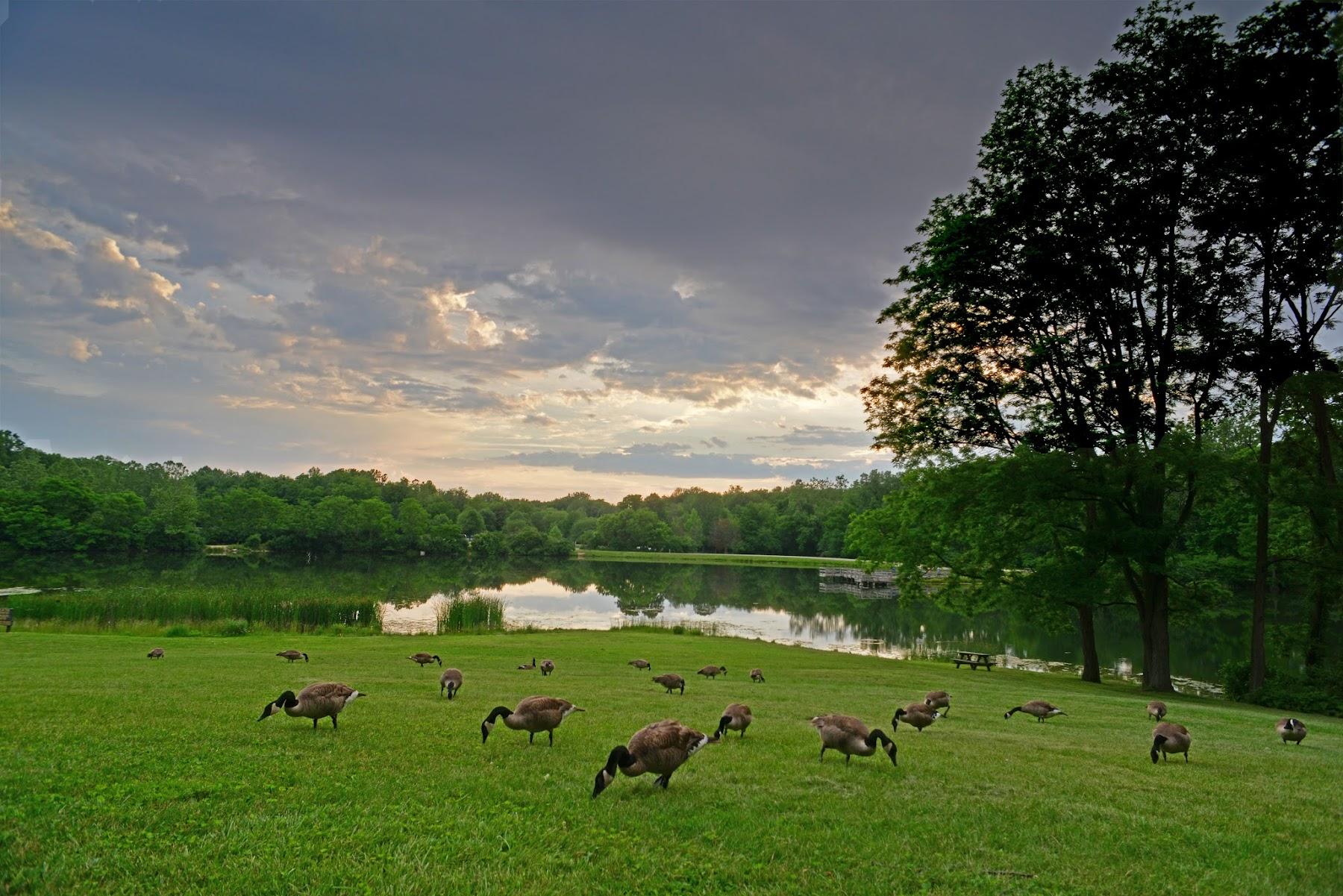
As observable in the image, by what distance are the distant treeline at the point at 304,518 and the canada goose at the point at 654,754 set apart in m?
50.3

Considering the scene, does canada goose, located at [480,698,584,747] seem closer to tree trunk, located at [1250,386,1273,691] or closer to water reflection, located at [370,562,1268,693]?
tree trunk, located at [1250,386,1273,691]

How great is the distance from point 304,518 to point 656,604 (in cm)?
9218

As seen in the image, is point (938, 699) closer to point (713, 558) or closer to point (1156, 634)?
point (1156, 634)

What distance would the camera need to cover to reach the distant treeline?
314 feet

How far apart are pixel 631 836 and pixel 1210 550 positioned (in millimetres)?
68485

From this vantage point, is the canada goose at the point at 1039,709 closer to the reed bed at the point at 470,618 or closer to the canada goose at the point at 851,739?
the canada goose at the point at 851,739

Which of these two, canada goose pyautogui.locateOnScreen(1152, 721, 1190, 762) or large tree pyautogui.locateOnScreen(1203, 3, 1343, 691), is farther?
large tree pyautogui.locateOnScreen(1203, 3, 1343, 691)

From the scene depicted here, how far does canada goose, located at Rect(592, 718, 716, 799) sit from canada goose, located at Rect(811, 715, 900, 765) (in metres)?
2.38

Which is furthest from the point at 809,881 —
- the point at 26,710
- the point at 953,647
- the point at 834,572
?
the point at 834,572

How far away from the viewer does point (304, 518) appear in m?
Answer: 128

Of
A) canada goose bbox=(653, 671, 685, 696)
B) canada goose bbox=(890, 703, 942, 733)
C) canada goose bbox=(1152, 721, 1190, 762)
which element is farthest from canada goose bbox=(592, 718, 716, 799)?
canada goose bbox=(653, 671, 685, 696)

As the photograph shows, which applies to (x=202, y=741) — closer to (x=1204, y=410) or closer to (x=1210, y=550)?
(x=1204, y=410)

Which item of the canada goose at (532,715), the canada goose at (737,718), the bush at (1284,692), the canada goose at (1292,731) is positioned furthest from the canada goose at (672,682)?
the bush at (1284,692)

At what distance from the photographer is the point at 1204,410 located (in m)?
26.4
